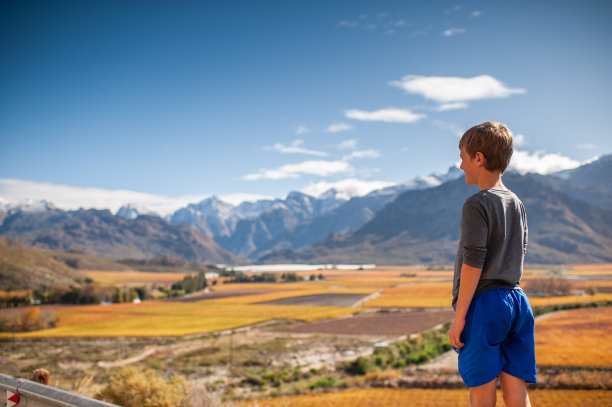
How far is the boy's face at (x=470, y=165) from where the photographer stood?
9.09 ft

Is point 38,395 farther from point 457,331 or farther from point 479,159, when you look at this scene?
point 479,159

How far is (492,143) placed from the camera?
269 centimetres

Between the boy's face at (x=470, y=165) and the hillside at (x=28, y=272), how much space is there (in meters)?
90.5

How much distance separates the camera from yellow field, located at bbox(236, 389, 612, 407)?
9938 mm

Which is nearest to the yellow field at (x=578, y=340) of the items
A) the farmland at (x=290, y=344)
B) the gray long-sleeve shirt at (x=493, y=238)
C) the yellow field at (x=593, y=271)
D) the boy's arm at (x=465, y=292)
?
the farmland at (x=290, y=344)

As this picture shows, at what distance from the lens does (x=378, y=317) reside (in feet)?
194

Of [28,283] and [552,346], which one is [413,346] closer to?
[552,346]

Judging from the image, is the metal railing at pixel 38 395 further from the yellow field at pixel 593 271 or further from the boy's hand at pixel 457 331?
the yellow field at pixel 593 271

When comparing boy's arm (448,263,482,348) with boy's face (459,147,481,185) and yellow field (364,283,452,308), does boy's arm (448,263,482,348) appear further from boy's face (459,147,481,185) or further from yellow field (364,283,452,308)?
yellow field (364,283,452,308)

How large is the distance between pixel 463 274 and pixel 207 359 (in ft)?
123

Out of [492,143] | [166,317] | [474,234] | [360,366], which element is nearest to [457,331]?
[474,234]

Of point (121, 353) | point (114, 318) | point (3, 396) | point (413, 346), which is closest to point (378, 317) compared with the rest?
point (413, 346)

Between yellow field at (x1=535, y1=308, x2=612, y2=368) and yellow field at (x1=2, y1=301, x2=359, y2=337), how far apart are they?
43.4 meters

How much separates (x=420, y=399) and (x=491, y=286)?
51.2 feet
